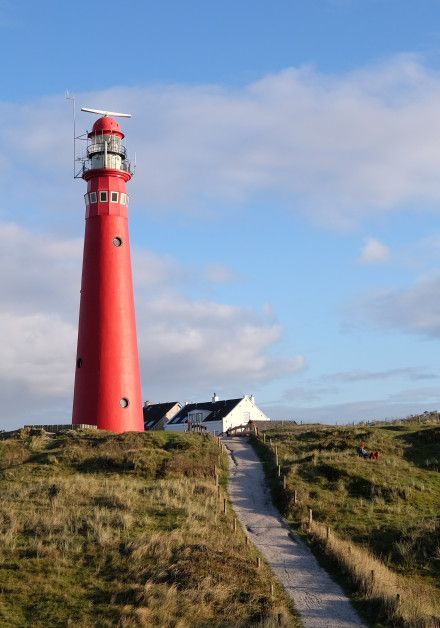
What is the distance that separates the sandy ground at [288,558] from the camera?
17094 millimetres

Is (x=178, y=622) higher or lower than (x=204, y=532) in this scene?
lower

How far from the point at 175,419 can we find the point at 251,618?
66.2 metres

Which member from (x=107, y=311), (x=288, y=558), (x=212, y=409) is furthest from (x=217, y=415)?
(x=288, y=558)

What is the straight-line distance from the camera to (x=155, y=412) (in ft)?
279

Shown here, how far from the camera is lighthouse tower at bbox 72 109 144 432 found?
3953 centimetres

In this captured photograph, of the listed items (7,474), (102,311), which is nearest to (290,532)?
(7,474)

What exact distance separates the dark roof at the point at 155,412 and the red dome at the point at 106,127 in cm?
4520

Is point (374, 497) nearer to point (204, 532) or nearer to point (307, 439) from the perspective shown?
point (204, 532)

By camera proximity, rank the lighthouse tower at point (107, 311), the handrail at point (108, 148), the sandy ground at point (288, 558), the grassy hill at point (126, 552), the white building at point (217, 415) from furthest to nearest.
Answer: the white building at point (217, 415) → the handrail at point (108, 148) → the lighthouse tower at point (107, 311) → the sandy ground at point (288, 558) → the grassy hill at point (126, 552)

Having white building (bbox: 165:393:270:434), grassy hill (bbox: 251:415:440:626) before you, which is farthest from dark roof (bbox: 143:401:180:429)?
grassy hill (bbox: 251:415:440:626)

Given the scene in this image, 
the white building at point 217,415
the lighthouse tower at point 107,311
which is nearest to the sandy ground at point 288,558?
the lighthouse tower at point 107,311

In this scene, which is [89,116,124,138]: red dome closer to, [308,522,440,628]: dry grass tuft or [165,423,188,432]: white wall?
[308,522,440,628]: dry grass tuft

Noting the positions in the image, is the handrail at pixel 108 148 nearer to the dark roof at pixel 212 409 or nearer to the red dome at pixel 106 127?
the red dome at pixel 106 127

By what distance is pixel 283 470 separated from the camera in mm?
33531
